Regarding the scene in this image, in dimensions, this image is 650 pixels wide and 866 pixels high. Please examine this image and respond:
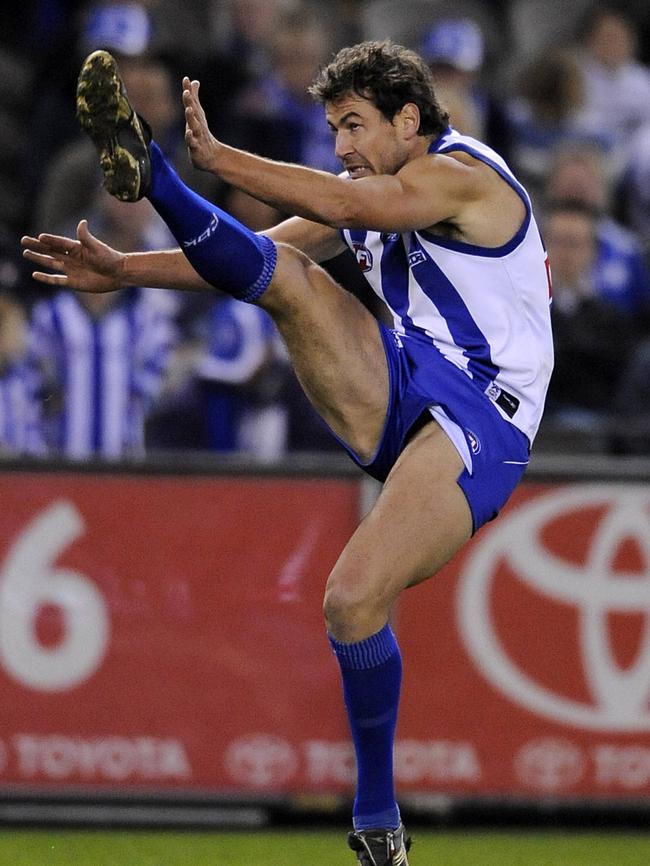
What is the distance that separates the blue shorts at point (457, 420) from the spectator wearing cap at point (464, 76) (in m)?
3.93

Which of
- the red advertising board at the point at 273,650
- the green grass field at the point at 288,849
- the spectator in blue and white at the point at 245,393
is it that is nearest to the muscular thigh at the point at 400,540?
the green grass field at the point at 288,849

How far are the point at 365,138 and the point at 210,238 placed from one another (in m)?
0.57

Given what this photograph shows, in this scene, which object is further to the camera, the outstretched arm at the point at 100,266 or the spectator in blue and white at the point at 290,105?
the spectator in blue and white at the point at 290,105

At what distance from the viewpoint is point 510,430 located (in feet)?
15.1

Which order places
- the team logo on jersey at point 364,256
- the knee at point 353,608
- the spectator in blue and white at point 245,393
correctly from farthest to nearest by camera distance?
the spectator in blue and white at point 245,393
the team logo on jersey at point 364,256
the knee at point 353,608

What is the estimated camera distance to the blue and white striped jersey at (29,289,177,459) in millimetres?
7164

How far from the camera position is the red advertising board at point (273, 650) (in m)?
6.22

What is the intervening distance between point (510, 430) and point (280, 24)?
534 cm

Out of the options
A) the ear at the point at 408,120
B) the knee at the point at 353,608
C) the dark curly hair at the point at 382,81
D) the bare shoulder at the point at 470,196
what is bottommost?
the knee at the point at 353,608

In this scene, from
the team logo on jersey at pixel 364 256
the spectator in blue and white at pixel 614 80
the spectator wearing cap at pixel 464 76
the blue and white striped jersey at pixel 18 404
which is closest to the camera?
the team logo on jersey at pixel 364 256

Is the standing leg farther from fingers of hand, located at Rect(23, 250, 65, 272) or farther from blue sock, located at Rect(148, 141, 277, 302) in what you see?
fingers of hand, located at Rect(23, 250, 65, 272)

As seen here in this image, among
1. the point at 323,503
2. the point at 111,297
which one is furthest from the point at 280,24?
the point at 323,503

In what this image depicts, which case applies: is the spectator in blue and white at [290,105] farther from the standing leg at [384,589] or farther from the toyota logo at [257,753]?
the standing leg at [384,589]

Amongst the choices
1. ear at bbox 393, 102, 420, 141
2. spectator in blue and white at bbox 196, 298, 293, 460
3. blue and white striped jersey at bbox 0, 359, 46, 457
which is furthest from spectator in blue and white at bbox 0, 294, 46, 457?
ear at bbox 393, 102, 420, 141
